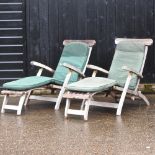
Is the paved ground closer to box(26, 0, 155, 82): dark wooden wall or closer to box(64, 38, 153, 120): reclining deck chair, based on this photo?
box(64, 38, 153, 120): reclining deck chair

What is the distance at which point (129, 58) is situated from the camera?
7766 millimetres

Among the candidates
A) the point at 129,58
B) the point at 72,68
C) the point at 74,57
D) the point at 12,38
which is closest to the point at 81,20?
the point at 74,57

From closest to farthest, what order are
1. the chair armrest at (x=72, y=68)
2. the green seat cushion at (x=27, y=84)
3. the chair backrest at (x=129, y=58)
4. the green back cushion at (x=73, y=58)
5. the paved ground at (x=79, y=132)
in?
the paved ground at (x=79, y=132), the green seat cushion at (x=27, y=84), the chair armrest at (x=72, y=68), the chair backrest at (x=129, y=58), the green back cushion at (x=73, y=58)

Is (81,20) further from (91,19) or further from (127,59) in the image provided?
(127,59)

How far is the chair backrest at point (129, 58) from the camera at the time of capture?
24.8ft

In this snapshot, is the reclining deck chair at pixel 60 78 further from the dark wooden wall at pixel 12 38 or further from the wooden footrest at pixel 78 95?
the dark wooden wall at pixel 12 38

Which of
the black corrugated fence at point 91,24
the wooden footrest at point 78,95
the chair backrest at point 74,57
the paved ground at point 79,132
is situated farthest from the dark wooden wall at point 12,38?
the wooden footrest at point 78,95

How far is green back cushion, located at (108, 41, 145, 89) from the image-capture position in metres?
7.55

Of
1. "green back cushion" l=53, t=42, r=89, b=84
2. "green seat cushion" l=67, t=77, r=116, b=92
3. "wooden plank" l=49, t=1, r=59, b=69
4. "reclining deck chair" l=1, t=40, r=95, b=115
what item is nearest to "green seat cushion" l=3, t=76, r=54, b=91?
"reclining deck chair" l=1, t=40, r=95, b=115

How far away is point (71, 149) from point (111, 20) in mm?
4154

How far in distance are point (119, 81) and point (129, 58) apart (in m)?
0.49

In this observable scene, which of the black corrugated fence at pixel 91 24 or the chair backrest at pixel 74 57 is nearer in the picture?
the chair backrest at pixel 74 57

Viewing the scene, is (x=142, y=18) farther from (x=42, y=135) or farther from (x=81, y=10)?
(x=42, y=135)

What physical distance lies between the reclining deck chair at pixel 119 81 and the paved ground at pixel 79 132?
6.6 inches
